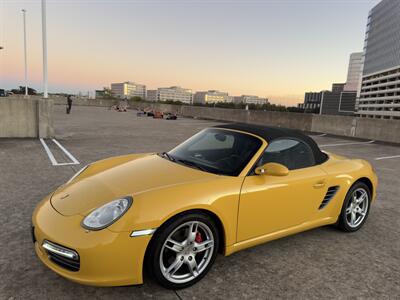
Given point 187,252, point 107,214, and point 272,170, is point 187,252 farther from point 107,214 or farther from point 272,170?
point 272,170

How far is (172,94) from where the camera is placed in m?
180

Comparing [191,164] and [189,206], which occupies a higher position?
[191,164]

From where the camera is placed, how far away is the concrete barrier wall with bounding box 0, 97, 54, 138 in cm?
1066

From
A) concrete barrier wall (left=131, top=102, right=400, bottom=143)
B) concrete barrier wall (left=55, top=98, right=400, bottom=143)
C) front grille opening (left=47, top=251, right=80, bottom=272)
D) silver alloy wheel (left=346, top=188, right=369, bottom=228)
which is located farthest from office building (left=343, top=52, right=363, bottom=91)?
front grille opening (left=47, top=251, right=80, bottom=272)

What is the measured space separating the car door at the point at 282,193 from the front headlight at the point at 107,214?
3.44 ft

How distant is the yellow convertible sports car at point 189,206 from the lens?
7.41 feet

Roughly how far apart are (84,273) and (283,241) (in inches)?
88.7

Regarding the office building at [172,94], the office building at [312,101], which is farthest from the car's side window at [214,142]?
the office building at [312,101]

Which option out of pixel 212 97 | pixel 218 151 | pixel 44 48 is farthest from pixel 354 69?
pixel 218 151

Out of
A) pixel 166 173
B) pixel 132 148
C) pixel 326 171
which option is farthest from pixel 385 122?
pixel 166 173

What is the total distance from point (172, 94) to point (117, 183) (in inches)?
7124

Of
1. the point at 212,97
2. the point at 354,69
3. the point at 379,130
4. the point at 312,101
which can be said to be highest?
the point at 354,69

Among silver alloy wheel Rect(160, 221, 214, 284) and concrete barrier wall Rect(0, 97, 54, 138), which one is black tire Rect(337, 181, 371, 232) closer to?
silver alloy wheel Rect(160, 221, 214, 284)

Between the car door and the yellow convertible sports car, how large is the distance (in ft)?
0.04
